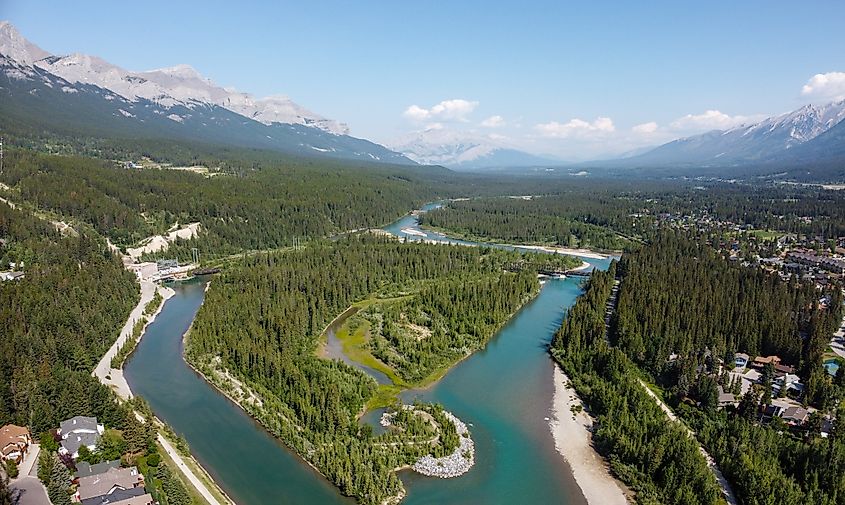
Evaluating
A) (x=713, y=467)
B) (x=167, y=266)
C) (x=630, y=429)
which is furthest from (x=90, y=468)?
(x=167, y=266)

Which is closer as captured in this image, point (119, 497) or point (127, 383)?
point (119, 497)

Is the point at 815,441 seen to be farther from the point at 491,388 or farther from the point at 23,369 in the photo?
the point at 23,369

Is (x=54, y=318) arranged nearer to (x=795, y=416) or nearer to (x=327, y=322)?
(x=327, y=322)

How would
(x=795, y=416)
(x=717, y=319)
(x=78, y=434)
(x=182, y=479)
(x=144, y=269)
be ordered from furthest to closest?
(x=144, y=269)
(x=717, y=319)
(x=795, y=416)
(x=78, y=434)
(x=182, y=479)

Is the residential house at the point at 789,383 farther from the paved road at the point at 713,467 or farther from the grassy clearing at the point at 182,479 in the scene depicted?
the grassy clearing at the point at 182,479

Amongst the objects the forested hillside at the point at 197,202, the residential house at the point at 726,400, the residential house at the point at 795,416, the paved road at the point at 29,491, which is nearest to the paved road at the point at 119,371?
the paved road at the point at 29,491

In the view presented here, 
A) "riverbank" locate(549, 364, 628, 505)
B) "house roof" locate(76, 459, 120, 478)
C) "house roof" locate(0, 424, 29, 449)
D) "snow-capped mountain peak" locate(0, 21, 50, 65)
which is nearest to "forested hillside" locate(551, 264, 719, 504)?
"riverbank" locate(549, 364, 628, 505)

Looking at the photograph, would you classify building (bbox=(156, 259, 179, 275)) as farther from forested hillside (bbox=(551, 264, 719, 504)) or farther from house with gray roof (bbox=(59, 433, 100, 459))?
forested hillside (bbox=(551, 264, 719, 504))

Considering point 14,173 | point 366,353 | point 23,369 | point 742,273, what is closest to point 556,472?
point 366,353
